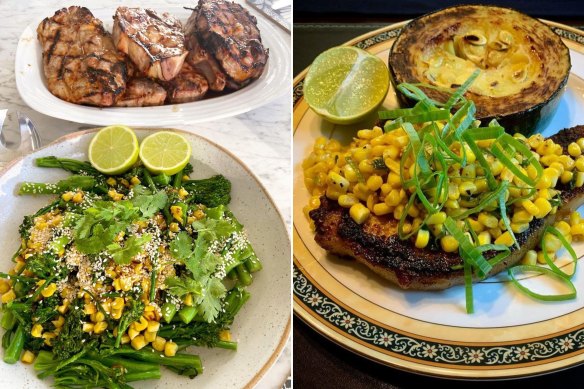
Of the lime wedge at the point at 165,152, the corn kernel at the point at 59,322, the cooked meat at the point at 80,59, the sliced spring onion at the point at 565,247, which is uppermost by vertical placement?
the cooked meat at the point at 80,59

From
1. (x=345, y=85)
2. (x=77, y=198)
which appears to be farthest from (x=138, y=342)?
(x=345, y=85)

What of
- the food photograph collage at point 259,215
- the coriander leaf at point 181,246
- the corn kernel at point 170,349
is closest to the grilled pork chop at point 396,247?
the food photograph collage at point 259,215

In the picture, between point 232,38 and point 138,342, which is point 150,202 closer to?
point 138,342

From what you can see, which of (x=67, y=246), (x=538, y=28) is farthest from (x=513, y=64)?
(x=67, y=246)

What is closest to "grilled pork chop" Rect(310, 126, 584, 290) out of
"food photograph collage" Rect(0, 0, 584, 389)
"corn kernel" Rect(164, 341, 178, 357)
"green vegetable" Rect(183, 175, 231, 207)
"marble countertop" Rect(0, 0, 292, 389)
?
"food photograph collage" Rect(0, 0, 584, 389)

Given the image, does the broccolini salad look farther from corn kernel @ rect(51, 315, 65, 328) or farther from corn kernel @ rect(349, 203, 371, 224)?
corn kernel @ rect(349, 203, 371, 224)

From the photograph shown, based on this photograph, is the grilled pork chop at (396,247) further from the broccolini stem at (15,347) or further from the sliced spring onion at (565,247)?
the broccolini stem at (15,347)
